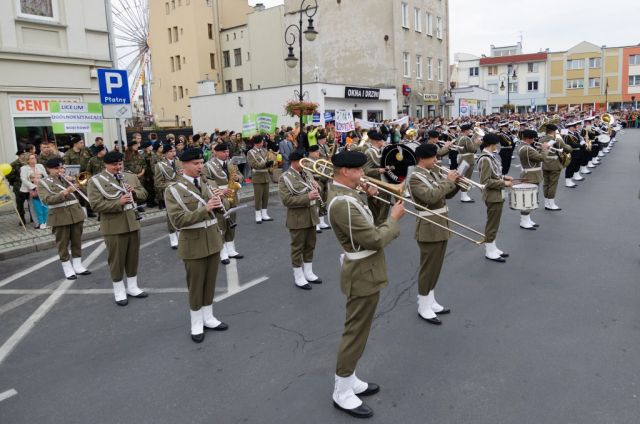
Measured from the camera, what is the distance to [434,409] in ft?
13.9

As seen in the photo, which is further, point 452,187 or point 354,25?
point 354,25

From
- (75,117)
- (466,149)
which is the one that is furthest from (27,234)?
(466,149)

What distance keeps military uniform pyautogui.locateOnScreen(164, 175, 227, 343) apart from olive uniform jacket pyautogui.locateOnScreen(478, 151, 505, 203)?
5.09m

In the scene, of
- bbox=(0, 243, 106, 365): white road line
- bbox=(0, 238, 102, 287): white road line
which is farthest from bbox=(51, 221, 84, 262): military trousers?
bbox=(0, 238, 102, 287): white road line

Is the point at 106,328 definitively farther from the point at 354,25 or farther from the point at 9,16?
the point at 354,25

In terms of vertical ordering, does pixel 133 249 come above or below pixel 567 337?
above

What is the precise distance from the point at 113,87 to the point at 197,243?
7.94m

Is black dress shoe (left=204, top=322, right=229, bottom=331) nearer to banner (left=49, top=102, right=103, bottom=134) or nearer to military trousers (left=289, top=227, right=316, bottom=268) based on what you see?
military trousers (left=289, top=227, right=316, bottom=268)

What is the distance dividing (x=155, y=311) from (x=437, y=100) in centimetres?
4088

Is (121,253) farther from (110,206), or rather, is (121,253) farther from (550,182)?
(550,182)

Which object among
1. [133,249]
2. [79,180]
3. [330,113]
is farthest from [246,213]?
[330,113]

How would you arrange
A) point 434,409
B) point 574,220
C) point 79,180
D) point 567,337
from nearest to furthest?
point 434,409, point 567,337, point 79,180, point 574,220

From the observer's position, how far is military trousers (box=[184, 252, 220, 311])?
5918 millimetres

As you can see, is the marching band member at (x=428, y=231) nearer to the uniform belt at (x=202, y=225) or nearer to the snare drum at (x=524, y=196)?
the uniform belt at (x=202, y=225)
